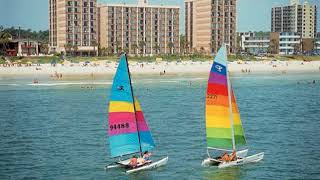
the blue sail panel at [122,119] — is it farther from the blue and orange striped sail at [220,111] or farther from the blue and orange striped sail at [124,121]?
the blue and orange striped sail at [220,111]

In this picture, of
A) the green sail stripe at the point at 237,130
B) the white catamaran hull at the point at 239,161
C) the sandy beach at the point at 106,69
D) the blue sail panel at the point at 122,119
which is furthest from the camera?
the sandy beach at the point at 106,69

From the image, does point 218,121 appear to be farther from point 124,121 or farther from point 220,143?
point 124,121

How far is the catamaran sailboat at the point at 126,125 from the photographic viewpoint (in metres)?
40.5

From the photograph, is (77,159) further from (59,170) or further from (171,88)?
(171,88)

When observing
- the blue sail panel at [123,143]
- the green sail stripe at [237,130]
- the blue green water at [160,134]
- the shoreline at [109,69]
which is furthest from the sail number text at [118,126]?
the shoreline at [109,69]

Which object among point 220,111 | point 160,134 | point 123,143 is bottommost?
point 160,134

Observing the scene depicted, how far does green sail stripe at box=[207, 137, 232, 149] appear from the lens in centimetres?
4320

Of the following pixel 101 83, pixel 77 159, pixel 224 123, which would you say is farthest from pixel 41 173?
pixel 101 83

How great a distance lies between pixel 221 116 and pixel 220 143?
2.11 meters

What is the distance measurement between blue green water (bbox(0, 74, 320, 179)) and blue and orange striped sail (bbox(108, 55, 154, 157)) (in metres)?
1.87

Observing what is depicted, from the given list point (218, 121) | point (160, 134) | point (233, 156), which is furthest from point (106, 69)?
point (233, 156)

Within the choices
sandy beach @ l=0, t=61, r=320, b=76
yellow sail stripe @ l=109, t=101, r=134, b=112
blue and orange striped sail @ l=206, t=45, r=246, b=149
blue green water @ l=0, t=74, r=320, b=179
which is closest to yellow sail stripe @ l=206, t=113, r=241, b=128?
blue and orange striped sail @ l=206, t=45, r=246, b=149

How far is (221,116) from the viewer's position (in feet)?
139

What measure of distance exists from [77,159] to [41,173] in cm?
466
